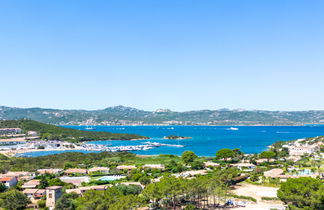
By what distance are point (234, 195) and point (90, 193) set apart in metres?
15.2

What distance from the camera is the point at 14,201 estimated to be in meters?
23.4

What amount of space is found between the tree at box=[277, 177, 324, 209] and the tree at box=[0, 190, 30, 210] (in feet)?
71.0

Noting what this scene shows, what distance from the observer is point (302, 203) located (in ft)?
71.7

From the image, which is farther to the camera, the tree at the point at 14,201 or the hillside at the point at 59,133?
the hillside at the point at 59,133

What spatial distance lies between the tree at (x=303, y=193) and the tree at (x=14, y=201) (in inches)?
852

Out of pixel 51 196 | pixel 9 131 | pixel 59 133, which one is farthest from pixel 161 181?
pixel 9 131

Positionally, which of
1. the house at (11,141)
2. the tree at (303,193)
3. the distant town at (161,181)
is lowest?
the house at (11,141)

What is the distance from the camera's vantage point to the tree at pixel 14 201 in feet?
76.2

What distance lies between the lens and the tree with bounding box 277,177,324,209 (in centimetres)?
2088

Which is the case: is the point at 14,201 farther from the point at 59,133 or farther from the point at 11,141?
the point at 59,133

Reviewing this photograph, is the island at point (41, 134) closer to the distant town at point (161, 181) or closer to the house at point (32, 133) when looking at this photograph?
the house at point (32, 133)

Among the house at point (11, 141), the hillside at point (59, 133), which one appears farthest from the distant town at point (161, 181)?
the hillside at point (59, 133)

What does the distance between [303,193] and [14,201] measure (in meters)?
23.3

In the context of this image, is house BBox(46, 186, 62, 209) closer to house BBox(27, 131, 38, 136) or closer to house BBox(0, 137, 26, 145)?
house BBox(0, 137, 26, 145)
